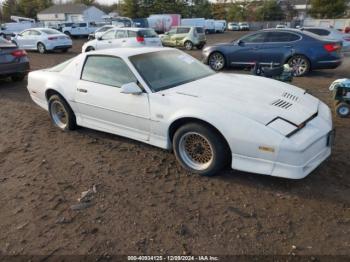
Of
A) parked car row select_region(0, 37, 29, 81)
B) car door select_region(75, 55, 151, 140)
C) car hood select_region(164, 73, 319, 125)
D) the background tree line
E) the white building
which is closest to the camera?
car hood select_region(164, 73, 319, 125)

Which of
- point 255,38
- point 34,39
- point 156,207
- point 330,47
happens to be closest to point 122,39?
point 34,39

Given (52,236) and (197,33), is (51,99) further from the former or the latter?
(197,33)

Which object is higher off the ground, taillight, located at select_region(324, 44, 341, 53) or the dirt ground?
taillight, located at select_region(324, 44, 341, 53)

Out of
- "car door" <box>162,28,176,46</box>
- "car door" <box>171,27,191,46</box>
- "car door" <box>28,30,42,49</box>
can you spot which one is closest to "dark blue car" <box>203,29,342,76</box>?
"car door" <box>171,27,191,46</box>

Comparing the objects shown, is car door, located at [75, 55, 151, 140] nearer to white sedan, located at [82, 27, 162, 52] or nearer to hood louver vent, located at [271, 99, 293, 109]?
hood louver vent, located at [271, 99, 293, 109]

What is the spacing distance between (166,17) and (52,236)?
42.1 m

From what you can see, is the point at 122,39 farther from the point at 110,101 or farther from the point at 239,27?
the point at 239,27

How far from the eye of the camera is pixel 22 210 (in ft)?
11.0

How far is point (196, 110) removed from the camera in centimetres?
360

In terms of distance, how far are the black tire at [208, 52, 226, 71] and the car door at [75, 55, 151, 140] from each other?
23.7 ft

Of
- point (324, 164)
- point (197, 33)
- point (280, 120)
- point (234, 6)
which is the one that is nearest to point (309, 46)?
point (324, 164)

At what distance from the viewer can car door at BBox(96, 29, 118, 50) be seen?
1583 centimetres

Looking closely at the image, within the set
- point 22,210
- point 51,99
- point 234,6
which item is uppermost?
point 234,6

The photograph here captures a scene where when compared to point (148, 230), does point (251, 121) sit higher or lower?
higher
